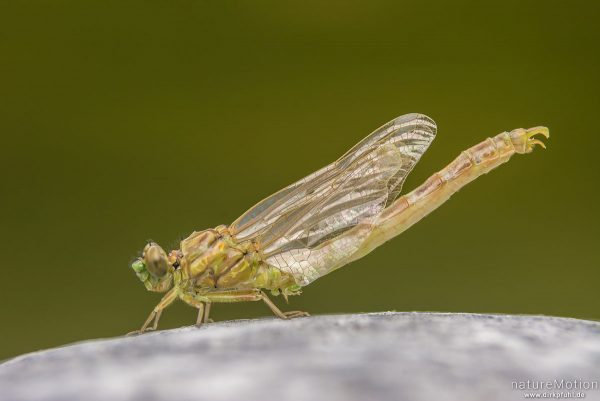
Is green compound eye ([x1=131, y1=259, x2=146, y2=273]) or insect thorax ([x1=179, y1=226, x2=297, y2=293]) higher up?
insect thorax ([x1=179, y1=226, x2=297, y2=293])

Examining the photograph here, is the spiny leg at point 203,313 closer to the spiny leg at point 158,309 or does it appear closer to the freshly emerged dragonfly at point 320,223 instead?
the freshly emerged dragonfly at point 320,223

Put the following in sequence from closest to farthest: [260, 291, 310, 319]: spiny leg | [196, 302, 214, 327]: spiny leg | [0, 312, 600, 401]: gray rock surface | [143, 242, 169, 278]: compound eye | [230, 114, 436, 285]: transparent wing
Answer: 1. [0, 312, 600, 401]: gray rock surface
2. [260, 291, 310, 319]: spiny leg
3. [196, 302, 214, 327]: spiny leg
4. [143, 242, 169, 278]: compound eye
5. [230, 114, 436, 285]: transparent wing

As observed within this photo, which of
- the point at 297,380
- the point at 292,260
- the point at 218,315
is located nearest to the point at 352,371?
the point at 297,380

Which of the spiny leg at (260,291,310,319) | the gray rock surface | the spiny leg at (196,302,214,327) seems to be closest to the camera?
the gray rock surface

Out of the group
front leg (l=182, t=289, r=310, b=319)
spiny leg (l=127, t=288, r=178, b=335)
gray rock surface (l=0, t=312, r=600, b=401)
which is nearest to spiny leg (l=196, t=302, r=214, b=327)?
front leg (l=182, t=289, r=310, b=319)

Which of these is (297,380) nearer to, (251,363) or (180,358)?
(251,363)

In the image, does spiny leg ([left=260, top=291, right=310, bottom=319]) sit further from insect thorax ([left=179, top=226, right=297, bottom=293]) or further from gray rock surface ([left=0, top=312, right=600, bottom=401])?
gray rock surface ([left=0, top=312, right=600, bottom=401])

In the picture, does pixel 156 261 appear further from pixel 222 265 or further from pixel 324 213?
pixel 324 213

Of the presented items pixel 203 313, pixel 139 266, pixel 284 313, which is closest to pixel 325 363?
pixel 284 313
